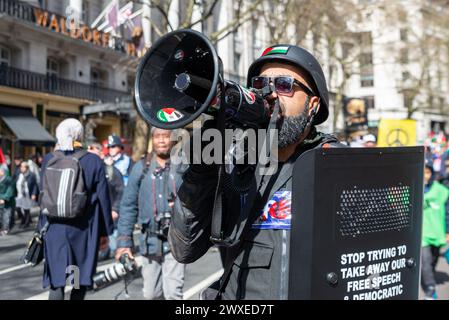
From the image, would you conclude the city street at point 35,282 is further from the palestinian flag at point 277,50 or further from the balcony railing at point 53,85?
the balcony railing at point 53,85

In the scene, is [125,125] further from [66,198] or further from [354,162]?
[354,162]

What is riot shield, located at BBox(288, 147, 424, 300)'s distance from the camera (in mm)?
1452

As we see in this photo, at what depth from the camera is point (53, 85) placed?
70.5ft

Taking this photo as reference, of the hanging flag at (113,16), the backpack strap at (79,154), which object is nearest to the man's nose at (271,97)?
the backpack strap at (79,154)

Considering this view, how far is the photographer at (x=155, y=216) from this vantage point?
13.5 feet

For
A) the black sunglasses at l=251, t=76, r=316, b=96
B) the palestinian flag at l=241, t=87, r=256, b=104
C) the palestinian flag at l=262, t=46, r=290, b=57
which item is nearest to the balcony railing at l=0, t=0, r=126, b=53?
the palestinian flag at l=262, t=46, r=290, b=57

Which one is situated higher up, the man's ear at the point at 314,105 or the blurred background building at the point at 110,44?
the blurred background building at the point at 110,44

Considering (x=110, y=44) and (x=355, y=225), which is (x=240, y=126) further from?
(x=110, y=44)

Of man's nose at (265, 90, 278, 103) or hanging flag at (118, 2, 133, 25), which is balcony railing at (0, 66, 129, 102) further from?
man's nose at (265, 90, 278, 103)

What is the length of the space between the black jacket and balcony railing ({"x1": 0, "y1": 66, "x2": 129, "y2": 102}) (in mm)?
18958

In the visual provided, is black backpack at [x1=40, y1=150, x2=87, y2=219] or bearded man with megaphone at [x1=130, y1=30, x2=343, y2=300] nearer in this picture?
bearded man with megaphone at [x1=130, y1=30, x2=343, y2=300]

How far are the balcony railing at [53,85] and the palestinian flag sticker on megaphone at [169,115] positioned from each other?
19.1m

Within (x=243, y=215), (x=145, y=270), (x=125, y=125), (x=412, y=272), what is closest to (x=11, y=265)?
(x=145, y=270)
